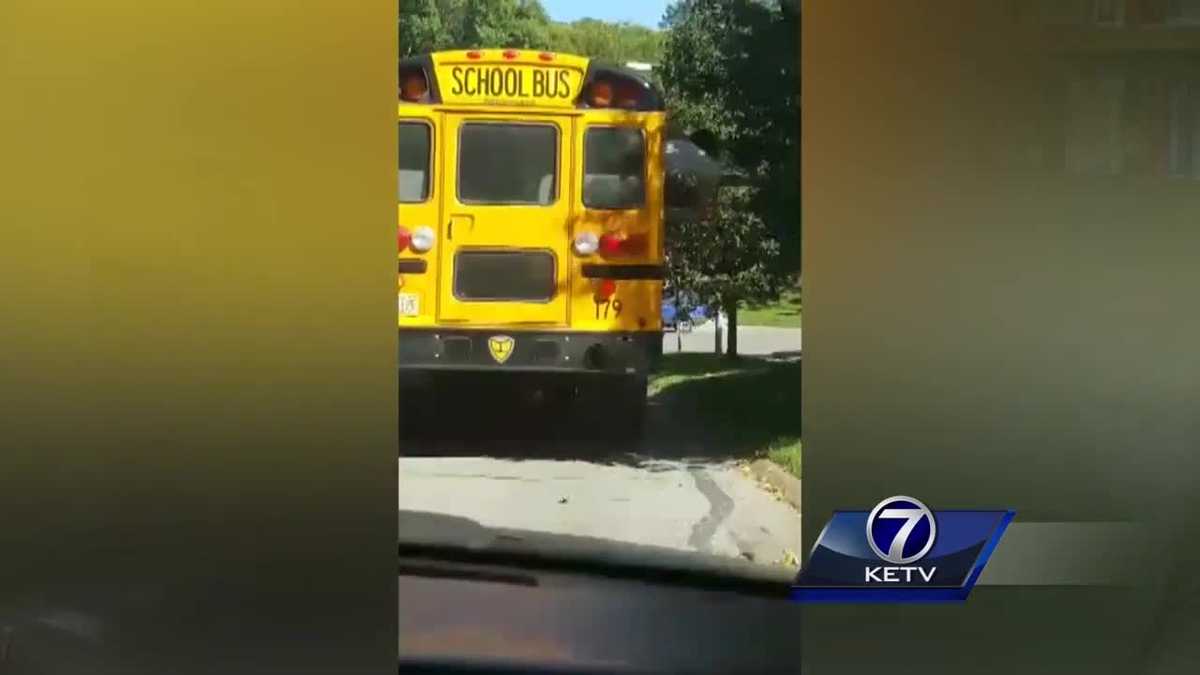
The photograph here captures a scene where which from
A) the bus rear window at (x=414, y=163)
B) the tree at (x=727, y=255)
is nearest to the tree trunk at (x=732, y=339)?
the tree at (x=727, y=255)

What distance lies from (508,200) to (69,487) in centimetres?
99

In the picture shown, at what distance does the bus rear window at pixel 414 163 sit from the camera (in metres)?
2.11

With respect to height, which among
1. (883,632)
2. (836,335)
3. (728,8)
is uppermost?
(728,8)

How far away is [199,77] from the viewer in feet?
6.74

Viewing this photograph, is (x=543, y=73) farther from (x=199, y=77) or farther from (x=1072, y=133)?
(x=1072, y=133)

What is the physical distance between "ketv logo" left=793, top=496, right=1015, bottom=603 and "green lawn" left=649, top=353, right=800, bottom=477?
0.57ft

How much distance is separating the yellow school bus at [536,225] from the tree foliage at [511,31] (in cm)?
3

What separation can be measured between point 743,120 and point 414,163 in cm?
63

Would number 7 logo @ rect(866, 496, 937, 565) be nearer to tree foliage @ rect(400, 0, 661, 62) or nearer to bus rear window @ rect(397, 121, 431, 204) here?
tree foliage @ rect(400, 0, 661, 62)

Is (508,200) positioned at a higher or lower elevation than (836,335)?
higher

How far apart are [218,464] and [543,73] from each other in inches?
37.8

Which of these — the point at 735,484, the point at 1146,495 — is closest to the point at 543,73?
the point at 735,484

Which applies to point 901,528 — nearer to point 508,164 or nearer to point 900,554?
point 900,554

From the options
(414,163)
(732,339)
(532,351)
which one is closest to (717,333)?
(732,339)
